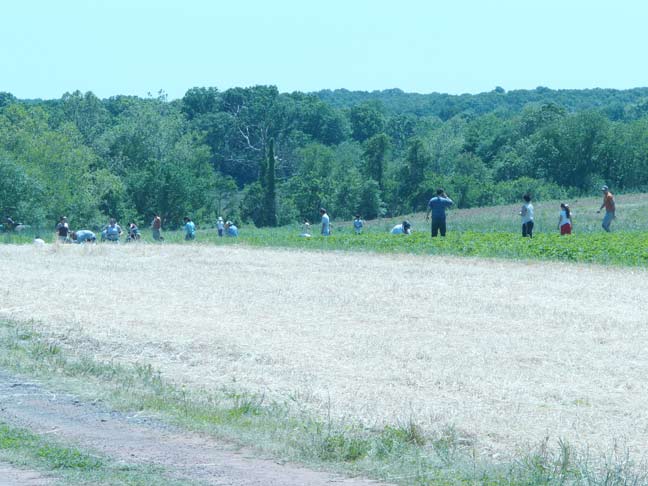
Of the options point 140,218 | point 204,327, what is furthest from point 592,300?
point 140,218

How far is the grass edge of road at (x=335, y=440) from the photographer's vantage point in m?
8.27

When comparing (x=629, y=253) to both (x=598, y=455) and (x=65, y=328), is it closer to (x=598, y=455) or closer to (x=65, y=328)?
(x=65, y=328)

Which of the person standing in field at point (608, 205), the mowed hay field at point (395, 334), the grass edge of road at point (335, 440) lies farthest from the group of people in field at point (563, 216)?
the grass edge of road at point (335, 440)

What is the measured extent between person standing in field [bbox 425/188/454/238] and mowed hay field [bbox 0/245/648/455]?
4838mm

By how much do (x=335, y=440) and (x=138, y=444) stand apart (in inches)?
67.1

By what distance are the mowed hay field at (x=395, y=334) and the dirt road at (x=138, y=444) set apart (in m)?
1.71

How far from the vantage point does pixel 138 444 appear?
9266 mm

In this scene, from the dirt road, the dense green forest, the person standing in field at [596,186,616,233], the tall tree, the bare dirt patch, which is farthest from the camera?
the tall tree

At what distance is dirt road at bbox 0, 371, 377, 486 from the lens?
8141 millimetres

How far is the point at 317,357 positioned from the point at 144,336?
3.09 metres

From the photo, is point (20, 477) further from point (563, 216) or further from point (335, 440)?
point (563, 216)

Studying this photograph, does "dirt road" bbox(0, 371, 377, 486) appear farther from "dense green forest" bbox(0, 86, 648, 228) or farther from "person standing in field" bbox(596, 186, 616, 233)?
"dense green forest" bbox(0, 86, 648, 228)

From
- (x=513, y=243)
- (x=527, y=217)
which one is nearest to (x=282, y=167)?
(x=527, y=217)

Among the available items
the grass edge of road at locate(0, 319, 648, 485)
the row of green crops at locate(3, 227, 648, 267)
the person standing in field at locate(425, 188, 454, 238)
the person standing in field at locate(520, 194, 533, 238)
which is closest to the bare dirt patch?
the grass edge of road at locate(0, 319, 648, 485)
